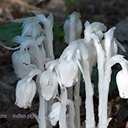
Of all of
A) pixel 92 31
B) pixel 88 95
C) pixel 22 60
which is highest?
pixel 92 31

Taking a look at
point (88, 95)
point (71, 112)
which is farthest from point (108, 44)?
point (71, 112)

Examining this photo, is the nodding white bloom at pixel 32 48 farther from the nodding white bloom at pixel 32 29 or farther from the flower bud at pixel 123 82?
the flower bud at pixel 123 82

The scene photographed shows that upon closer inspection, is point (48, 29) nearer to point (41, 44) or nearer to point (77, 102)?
point (41, 44)

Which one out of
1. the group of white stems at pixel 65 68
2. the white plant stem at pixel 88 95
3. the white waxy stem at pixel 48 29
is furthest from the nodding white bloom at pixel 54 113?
the white waxy stem at pixel 48 29

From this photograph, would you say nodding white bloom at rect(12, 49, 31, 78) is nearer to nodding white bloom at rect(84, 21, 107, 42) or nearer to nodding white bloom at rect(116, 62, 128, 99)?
nodding white bloom at rect(84, 21, 107, 42)

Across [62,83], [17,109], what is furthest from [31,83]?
[17,109]

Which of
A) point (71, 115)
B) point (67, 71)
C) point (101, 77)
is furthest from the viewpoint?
point (71, 115)

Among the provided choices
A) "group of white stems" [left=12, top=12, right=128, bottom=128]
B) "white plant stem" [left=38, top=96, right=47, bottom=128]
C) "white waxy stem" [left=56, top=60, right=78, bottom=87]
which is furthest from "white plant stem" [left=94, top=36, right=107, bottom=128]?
"white plant stem" [left=38, top=96, right=47, bottom=128]
